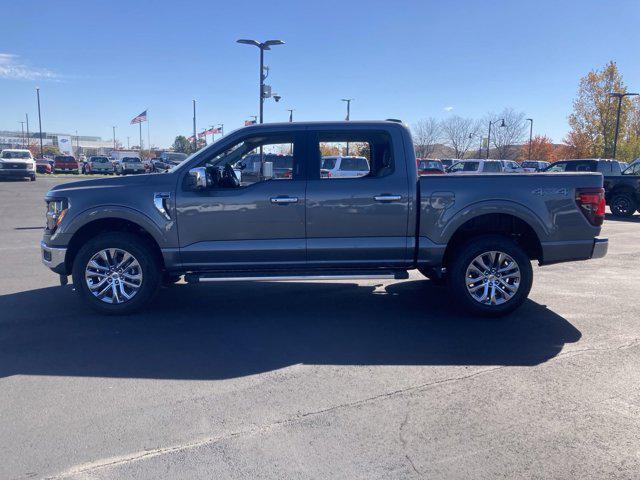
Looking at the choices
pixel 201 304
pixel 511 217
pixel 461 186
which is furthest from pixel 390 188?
→ pixel 201 304

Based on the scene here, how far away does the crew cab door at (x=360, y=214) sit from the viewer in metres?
5.88

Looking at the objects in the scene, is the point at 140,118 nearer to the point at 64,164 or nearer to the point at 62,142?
the point at 64,164

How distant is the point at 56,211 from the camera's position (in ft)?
19.5

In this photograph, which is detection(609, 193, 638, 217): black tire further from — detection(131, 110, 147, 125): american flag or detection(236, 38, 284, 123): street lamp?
detection(131, 110, 147, 125): american flag

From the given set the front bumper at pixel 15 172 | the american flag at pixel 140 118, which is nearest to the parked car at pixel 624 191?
the front bumper at pixel 15 172

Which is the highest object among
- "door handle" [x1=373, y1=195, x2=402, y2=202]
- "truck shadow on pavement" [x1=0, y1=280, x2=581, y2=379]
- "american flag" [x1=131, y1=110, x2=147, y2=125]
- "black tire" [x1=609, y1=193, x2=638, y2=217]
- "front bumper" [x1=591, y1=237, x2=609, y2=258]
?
"american flag" [x1=131, y1=110, x2=147, y2=125]

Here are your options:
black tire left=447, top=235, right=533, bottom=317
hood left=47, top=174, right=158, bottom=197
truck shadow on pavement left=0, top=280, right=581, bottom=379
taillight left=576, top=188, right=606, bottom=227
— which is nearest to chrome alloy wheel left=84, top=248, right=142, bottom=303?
truck shadow on pavement left=0, top=280, right=581, bottom=379

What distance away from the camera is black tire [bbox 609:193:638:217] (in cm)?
1778

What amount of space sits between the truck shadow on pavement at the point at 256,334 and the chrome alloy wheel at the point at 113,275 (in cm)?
27

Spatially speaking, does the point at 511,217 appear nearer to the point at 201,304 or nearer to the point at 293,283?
the point at 293,283

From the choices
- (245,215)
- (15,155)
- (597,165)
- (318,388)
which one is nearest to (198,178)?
(245,215)

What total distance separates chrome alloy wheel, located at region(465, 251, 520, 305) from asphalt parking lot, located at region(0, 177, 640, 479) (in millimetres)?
299

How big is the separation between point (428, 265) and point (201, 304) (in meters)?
2.73

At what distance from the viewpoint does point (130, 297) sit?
19.5 feet
